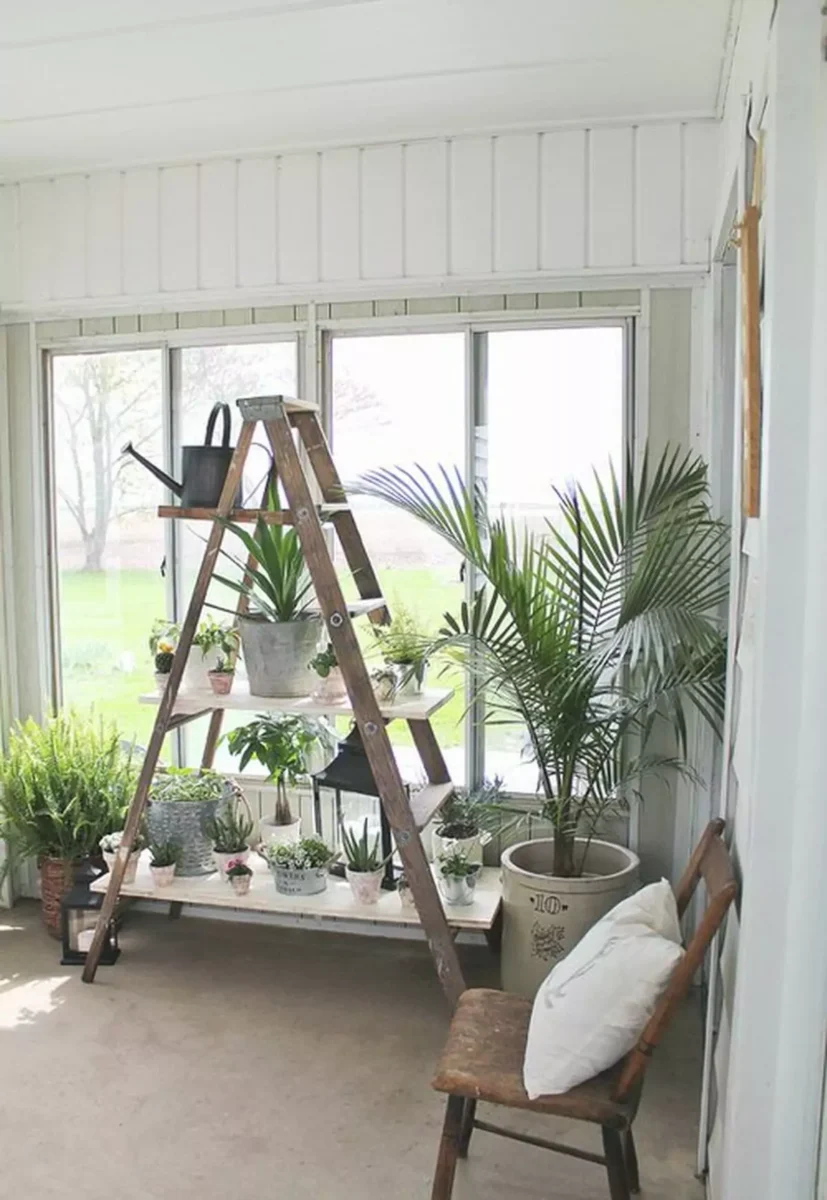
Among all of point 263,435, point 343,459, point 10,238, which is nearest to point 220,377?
point 263,435

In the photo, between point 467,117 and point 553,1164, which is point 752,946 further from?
point 467,117

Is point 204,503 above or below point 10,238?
below

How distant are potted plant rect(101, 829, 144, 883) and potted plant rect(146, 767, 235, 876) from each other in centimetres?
6

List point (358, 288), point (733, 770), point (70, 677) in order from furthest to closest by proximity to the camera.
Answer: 1. point (70, 677)
2. point (358, 288)
3. point (733, 770)

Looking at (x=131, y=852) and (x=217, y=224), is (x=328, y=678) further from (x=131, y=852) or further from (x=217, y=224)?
(x=217, y=224)

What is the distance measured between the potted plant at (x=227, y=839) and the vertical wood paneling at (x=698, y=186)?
2230mm

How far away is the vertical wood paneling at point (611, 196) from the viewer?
3.22m

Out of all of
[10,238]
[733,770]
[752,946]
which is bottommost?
[752,946]

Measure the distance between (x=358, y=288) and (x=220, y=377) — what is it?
61cm

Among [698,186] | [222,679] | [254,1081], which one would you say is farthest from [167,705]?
[698,186]

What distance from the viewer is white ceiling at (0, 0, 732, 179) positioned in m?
2.54

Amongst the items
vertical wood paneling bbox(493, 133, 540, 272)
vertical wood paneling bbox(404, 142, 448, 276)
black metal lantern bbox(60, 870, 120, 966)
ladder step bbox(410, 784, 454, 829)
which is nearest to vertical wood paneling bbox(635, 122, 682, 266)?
vertical wood paneling bbox(493, 133, 540, 272)

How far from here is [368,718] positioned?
2.93m

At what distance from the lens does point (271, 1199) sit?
2312 mm
